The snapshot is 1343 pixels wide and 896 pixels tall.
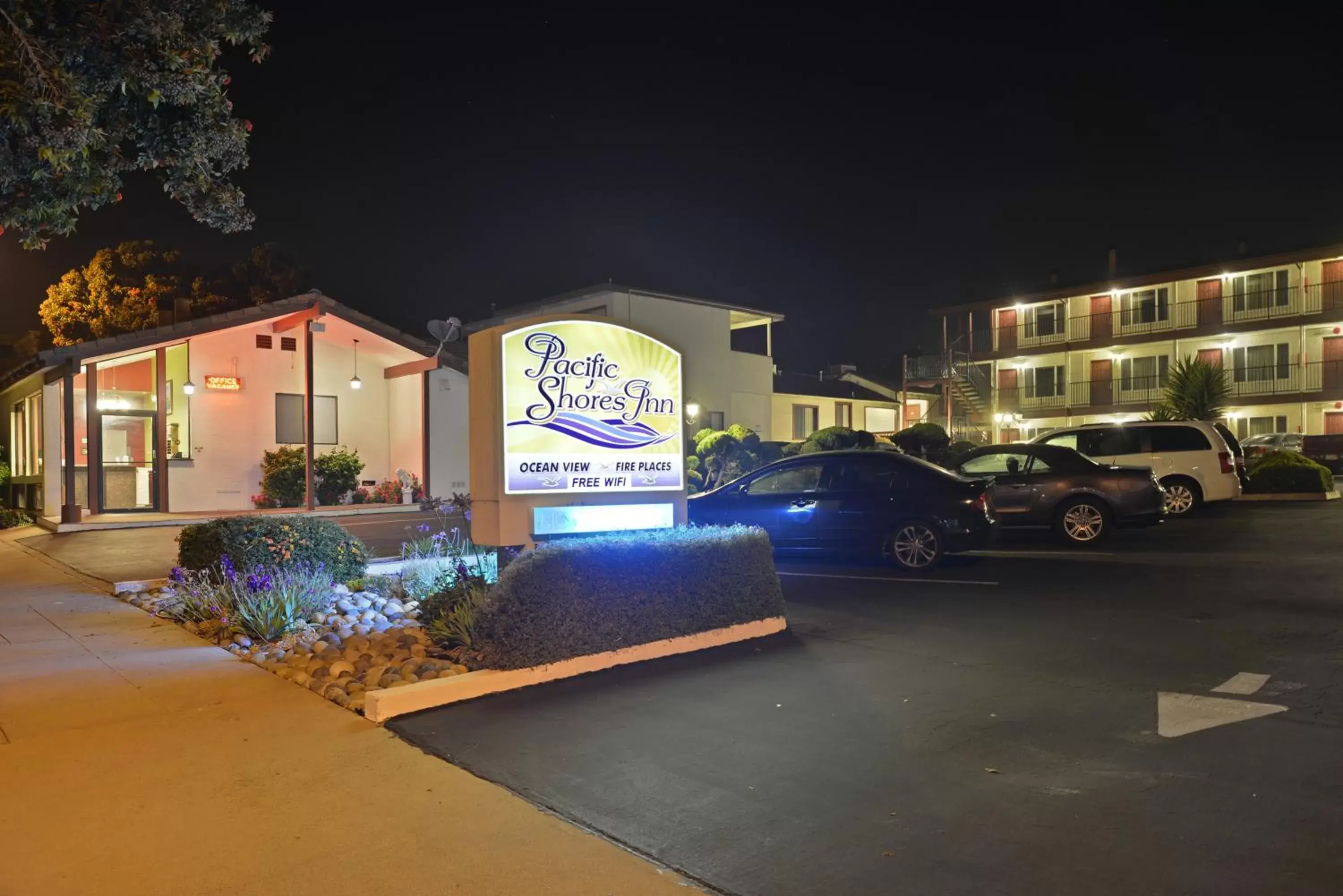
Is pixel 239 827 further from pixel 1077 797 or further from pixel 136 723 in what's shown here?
pixel 1077 797

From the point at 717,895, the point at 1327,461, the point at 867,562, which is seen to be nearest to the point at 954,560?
the point at 867,562

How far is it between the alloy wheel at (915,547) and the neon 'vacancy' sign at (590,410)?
12.4 feet

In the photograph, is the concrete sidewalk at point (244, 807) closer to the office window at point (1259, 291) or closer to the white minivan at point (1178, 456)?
the white minivan at point (1178, 456)

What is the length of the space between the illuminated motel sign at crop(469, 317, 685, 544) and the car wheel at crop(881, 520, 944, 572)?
3700 millimetres

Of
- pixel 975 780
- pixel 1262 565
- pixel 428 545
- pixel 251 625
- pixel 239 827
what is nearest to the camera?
pixel 239 827

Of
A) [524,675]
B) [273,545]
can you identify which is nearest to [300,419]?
[273,545]

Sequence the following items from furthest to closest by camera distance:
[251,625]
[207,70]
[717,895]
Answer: [251,625], [207,70], [717,895]

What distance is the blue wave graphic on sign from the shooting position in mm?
7852

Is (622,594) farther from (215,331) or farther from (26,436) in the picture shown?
(26,436)

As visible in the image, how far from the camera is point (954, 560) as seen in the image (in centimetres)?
1197

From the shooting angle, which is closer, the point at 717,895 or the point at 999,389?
the point at 717,895

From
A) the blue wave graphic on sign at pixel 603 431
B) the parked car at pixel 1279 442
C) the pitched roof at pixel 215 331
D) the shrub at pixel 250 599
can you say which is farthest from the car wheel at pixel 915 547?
the parked car at pixel 1279 442

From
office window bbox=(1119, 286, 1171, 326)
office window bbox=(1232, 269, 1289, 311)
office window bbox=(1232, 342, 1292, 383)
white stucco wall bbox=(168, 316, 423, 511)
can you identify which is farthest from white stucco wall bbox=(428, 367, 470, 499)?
office window bbox=(1232, 342, 1292, 383)

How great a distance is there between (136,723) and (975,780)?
5.03m
